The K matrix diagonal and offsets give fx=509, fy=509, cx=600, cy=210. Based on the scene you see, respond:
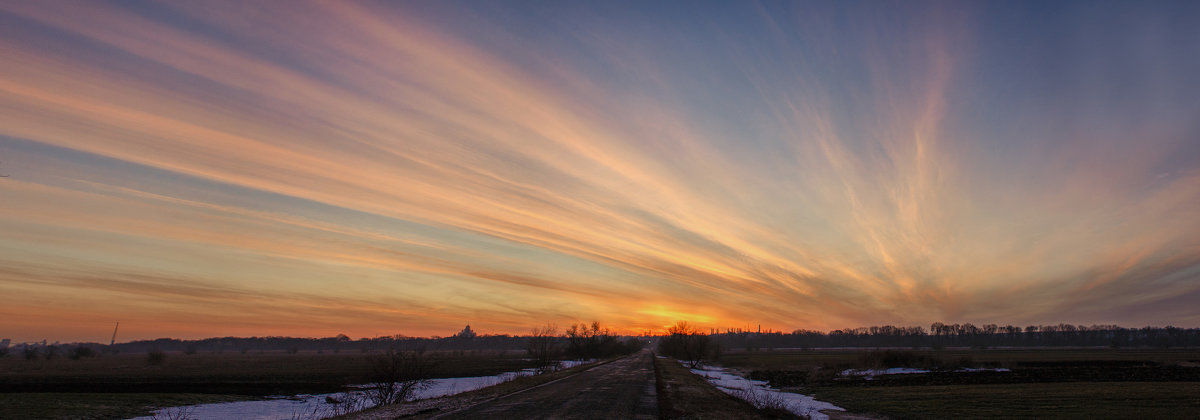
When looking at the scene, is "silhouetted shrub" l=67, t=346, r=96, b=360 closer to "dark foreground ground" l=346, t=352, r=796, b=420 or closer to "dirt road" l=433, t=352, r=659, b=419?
"dark foreground ground" l=346, t=352, r=796, b=420

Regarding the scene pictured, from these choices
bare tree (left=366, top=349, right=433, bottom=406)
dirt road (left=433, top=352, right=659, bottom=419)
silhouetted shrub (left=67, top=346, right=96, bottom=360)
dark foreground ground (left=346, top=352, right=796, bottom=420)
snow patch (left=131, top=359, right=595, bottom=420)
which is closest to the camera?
dirt road (left=433, top=352, right=659, bottom=419)

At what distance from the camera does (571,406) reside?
973 inches

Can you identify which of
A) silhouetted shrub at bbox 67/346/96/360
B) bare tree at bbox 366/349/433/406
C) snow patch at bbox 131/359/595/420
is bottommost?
silhouetted shrub at bbox 67/346/96/360

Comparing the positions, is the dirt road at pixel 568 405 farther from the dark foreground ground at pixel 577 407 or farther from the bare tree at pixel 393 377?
the bare tree at pixel 393 377

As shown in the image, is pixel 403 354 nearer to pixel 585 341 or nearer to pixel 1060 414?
pixel 1060 414

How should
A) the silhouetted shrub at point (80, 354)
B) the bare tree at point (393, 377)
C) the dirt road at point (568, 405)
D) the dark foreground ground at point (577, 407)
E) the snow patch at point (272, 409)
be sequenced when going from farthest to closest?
1. the silhouetted shrub at point (80, 354)
2. the bare tree at point (393, 377)
3. the snow patch at point (272, 409)
4. the dark foreground ground at point (577, 407)
5. the dirt road at point (568, 405)

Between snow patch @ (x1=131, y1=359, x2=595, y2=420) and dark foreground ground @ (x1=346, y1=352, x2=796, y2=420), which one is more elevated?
dark foreground ground @ (x1=346, y1=352, x2=796, y2=420)

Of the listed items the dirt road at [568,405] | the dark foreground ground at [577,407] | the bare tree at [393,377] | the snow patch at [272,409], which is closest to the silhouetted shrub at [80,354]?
the snow patch at [272,409]

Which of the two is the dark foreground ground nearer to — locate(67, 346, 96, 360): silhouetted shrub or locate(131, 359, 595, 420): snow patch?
locate(131, 359, 595, 420): snow patch

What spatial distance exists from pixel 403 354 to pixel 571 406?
15005 mm

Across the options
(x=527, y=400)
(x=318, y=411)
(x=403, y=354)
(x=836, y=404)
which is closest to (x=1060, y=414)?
(x=836, y=404)

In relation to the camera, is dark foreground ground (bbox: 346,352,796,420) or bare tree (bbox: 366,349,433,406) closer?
dark foreground ground (bbox: 346,352,796,420)

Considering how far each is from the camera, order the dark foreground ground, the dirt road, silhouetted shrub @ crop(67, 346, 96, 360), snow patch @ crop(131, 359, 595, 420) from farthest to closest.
→ 1. silhouetted shrub @ crop(67, 346, 96, 360)
2. snow patch @ crop(131, 359, 595, 420)
3. the dark foreground ground
4. the dirt road

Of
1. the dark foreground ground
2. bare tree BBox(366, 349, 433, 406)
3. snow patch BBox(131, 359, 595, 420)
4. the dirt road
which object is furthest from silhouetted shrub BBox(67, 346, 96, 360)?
the dirt road
